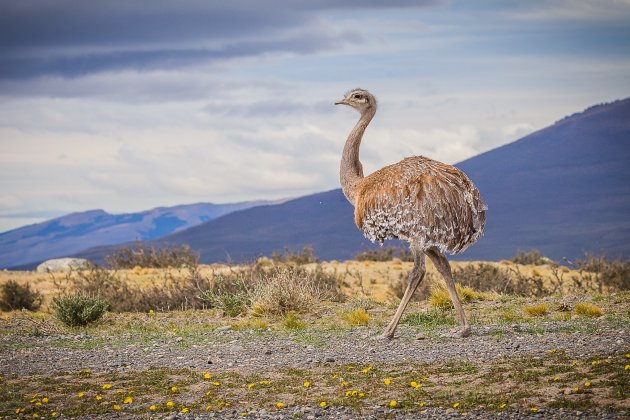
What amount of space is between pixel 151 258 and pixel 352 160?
19.7 meters

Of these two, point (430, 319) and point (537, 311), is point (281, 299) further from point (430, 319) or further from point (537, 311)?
point (537, 311)

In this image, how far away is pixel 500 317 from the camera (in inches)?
685

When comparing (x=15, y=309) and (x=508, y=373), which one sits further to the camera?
(x=15, y=309)

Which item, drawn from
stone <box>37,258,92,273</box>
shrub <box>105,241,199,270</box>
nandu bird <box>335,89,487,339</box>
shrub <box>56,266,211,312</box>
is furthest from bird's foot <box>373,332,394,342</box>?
stone <box>37,258,92,273</box>

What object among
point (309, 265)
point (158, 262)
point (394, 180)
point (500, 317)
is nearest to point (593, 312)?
point (500, 317)

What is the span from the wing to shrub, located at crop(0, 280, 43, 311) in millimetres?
13657

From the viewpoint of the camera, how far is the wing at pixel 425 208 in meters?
14.0

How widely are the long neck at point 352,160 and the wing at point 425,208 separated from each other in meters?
1.03

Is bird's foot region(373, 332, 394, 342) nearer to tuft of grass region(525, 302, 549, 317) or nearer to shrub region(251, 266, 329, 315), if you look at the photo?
tuft of grass region(525, 302, 549, 317)

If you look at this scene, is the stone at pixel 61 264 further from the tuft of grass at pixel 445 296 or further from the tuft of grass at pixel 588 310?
the tuft of grass at pixel 588 310

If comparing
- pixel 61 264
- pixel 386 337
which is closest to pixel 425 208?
pixel 386 337

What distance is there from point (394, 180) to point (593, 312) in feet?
15.2

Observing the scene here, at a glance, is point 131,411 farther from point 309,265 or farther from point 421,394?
point 309,265

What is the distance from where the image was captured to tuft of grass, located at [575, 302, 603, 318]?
16739mm
